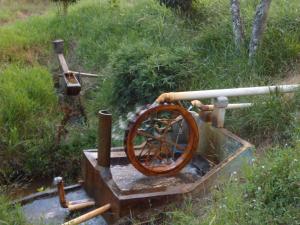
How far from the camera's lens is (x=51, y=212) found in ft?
17.5

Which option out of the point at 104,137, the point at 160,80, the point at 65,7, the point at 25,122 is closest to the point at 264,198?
the point at 104,137

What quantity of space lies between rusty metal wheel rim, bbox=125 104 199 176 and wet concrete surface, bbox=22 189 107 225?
685mm

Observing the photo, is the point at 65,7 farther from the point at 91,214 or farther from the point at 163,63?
the point at 91,214

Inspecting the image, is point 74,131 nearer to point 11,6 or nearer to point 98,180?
point 98,180

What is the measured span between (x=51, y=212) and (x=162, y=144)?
4.48 ft

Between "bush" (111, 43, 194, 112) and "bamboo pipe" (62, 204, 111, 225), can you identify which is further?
"bush" (111, 43, 194, 112)

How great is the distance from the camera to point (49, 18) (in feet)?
34.6

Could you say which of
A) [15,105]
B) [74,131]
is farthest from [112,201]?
[15,105]

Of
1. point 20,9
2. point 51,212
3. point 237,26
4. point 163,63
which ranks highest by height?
point 237,26

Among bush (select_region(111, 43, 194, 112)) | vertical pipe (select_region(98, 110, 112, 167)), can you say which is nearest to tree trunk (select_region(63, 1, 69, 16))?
bush (select_region(111, 43, 194, 112))

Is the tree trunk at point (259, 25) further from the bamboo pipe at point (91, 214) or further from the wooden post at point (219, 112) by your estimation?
the bamboo pipe at point (91, 214)

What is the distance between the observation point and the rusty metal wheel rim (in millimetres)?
4621

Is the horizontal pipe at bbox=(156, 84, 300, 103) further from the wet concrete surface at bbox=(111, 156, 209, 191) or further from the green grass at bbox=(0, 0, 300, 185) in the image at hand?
the wet concrete surface at bbox=(111, 156, 209, 191)

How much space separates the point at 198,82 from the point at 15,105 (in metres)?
2.34
